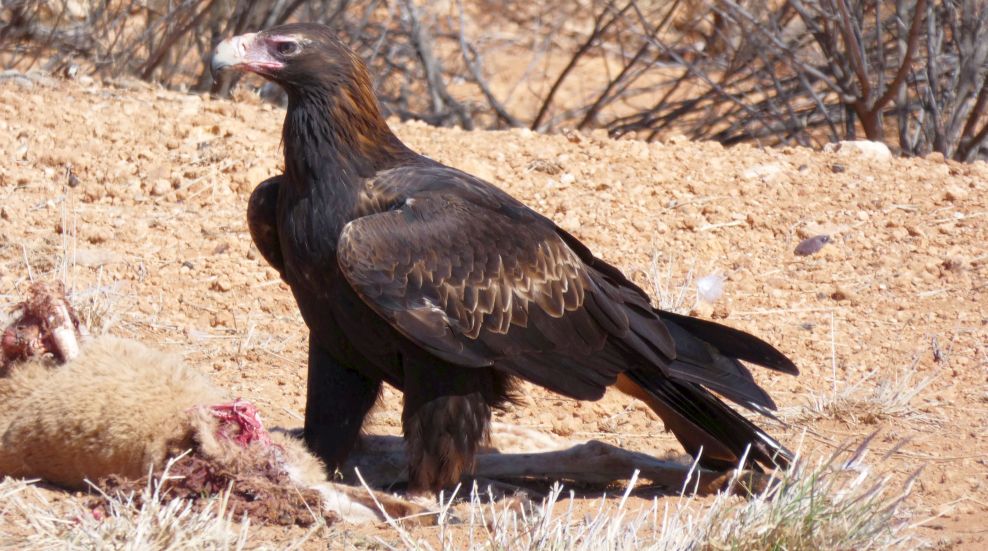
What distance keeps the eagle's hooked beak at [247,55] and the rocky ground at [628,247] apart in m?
1.48

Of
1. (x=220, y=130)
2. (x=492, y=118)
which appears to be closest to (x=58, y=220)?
(x=220, y=130)

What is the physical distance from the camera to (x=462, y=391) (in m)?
4.70

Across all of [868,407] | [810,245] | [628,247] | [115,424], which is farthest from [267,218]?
[810,245]

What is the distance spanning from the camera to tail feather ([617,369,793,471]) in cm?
488

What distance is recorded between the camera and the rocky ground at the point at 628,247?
569cm

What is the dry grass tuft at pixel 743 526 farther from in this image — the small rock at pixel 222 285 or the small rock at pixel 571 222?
the small rock at pixel 571 222

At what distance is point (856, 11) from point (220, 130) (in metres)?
4.49

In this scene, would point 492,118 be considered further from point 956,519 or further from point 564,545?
point 564,545

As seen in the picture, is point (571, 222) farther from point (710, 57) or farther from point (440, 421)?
point (710, 57)

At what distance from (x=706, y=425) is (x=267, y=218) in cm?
180

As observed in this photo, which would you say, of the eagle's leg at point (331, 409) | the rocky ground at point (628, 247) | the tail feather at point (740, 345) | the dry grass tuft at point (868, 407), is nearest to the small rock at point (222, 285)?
the rocky ground at point (628, 247)

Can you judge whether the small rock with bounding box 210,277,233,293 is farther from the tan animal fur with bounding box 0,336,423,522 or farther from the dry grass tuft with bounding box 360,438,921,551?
the dry grass tuft with bounding box 360,438,921,551

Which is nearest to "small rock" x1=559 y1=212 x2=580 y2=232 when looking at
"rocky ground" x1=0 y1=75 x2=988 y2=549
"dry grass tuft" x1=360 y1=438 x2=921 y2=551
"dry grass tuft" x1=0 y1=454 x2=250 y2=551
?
"rocky ground" x1=0 y1=75 x2=988 y2=549

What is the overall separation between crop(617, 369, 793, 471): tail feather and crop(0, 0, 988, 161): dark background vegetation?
4.42 meters
